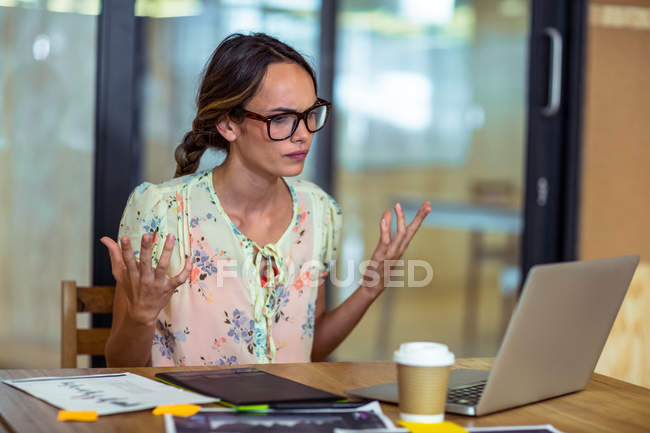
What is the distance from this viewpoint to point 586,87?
9.89ft

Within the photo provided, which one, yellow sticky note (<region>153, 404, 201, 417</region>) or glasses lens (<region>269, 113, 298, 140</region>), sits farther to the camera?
glasses lens (<region>269, 113, 298, 140</region>)

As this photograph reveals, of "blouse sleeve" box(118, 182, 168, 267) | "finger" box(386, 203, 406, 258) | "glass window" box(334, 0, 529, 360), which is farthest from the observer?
"glass window" box(334, 0, 529, 360)

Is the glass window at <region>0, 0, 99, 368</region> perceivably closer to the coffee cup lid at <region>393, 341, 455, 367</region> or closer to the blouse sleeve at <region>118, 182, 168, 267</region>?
the blouse sleeve at <region>118, 182, 168, 267</region>

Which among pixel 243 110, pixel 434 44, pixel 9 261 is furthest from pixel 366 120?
pixel 243 110

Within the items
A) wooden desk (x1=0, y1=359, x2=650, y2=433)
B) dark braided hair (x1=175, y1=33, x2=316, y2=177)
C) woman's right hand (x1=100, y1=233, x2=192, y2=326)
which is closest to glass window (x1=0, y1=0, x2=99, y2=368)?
dark braided hair (x1=175, y1=33, x2=316, y2=177)

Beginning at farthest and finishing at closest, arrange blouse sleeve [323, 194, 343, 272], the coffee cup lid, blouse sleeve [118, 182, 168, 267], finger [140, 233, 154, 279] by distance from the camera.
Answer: blouse sleeve [323, 194, 343, 272], blouse sleeve [118, 182, 168, 267], finger [140, 233, 154, 279], the coffee cup lid

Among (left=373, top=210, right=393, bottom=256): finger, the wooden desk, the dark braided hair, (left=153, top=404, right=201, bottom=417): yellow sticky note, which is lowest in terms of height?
the wooden desk

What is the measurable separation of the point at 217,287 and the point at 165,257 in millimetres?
467

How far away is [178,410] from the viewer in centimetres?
102

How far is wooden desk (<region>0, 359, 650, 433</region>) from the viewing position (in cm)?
99

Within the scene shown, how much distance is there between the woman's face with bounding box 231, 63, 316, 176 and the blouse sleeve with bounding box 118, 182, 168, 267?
211 millimetres

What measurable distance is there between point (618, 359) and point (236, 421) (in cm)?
236

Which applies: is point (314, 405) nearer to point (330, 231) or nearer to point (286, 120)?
point (286, 120)

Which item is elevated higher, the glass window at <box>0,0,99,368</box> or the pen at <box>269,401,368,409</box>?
the glass window at <box>0,0,99,368</box>
